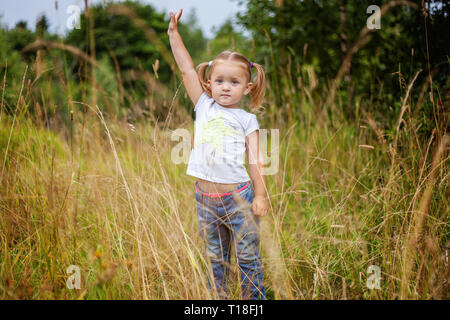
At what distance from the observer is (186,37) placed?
23156 millimetres

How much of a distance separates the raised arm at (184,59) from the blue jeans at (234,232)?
49 centimetres

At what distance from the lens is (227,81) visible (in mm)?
1466

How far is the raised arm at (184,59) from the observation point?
1571mm

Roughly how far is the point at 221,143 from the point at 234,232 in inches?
17.1

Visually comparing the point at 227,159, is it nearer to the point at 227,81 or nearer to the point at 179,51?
the point at 227,81

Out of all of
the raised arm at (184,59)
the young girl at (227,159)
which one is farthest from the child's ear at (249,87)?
the raised arm at (184,59)

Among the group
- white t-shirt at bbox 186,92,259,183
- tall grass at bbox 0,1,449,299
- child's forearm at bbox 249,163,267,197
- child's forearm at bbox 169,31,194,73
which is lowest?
tall grass at bbox 0,1,449,299

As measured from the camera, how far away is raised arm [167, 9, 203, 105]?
157cm

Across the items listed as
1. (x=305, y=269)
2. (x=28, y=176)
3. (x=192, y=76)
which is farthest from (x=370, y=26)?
(x=28, y=176)

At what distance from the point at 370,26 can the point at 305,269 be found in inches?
78.8

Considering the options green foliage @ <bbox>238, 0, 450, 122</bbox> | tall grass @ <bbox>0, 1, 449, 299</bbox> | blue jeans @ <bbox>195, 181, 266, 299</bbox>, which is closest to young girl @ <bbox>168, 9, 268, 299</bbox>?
blue jeans @ <bbox>195, 181, 266, 299</bbox>

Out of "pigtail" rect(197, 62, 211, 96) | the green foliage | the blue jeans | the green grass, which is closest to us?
the green grass

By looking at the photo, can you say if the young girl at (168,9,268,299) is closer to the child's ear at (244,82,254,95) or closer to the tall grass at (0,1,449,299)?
the child's ear at (244,82,254,95)
